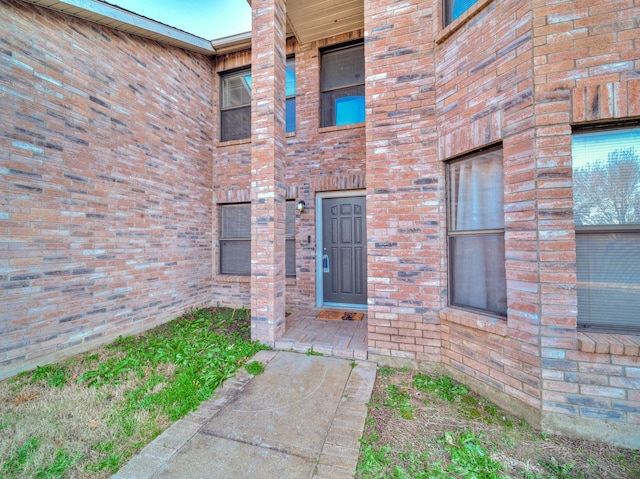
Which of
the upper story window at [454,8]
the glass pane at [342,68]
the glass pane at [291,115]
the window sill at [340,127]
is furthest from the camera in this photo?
the glass pane at [291,115]

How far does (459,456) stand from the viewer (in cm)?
181

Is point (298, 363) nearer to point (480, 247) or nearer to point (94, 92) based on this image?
point (480, 247)

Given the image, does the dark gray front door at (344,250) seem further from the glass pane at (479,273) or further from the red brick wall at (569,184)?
the red brick wall at (569,184)

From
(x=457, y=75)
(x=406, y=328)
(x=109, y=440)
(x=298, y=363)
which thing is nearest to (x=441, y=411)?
(x=406, y=328)

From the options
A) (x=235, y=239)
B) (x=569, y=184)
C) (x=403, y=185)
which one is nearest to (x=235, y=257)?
(x=235, y=239)

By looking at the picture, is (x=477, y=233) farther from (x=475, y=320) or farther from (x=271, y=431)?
(x=271, y=431)

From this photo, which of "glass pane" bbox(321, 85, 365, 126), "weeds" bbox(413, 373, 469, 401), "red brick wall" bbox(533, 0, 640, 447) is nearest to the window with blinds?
"glass pane" bbox(321, 85, 365, 126)

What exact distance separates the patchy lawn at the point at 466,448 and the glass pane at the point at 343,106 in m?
4.53

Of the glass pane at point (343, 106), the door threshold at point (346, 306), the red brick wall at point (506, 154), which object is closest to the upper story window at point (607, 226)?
the red brick wall at point (506, 154)

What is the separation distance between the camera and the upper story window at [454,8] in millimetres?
2770

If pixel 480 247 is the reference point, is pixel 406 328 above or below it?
below

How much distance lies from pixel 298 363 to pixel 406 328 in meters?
1.29

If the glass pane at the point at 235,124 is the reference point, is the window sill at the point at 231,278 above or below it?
below

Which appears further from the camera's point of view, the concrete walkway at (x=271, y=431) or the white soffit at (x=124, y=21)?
the white soffit at (x=124, y=21)
